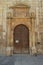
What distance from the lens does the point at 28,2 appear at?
1759cm

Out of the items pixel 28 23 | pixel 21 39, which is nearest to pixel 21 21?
pixel 28 23

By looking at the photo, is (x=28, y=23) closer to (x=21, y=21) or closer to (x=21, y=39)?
(x=21, y=21)

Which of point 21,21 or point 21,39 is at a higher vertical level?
point 21,21

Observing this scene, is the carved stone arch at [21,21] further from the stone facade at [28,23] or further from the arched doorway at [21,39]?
the arched doorway at [21,39]

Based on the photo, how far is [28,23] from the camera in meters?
17.7

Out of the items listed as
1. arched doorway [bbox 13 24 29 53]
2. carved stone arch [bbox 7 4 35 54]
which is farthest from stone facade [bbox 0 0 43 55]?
arched doorway [bbox 13 24 29 53]

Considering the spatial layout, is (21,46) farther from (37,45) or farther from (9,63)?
(9,63)

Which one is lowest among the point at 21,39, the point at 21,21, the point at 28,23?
the point at 21,39

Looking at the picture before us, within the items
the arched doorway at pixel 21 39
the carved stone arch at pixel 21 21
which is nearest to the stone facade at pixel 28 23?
the carved stone arch at pixel 21 21

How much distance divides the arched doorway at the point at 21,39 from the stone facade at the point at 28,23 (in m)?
0.40

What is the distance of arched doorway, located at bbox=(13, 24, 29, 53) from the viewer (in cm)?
1792

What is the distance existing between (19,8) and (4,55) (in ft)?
11.6

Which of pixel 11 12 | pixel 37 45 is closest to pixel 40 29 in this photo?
pixel 37 45

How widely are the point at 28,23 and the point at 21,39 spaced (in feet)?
4.29
